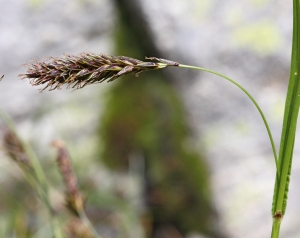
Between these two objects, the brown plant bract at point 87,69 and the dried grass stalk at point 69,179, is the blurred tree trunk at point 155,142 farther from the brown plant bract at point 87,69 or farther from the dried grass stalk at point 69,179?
the brown plant bract at point 87,69

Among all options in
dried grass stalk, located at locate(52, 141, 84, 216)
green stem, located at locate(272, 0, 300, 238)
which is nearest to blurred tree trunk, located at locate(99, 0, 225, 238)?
dried grass stalk, located at locate(52, 141, 84, 216)

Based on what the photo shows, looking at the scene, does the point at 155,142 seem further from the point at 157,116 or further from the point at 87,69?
the point at 87,69

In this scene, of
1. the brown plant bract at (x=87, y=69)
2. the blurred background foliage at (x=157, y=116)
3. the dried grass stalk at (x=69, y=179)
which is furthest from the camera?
the blurred background foliage at (x=157, y=116)

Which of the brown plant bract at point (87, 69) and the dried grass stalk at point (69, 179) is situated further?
the dried grass stalk at point (69, 179)

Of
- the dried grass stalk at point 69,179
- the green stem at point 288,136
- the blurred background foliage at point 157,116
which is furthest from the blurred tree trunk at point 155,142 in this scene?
the green stem at point 288,136

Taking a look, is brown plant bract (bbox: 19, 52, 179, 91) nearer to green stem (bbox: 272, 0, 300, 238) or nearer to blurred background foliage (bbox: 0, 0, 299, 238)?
green stem (bbox: 272, 0, 300, 238)

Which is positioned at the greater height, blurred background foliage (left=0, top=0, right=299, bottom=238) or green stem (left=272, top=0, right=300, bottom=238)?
blurred background foliage (left=0, top=0, right=299, bottom=238)

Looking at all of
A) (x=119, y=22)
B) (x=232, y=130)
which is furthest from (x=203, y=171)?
(x=119, y=22)

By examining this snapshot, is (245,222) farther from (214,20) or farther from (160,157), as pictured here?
(214,20)
